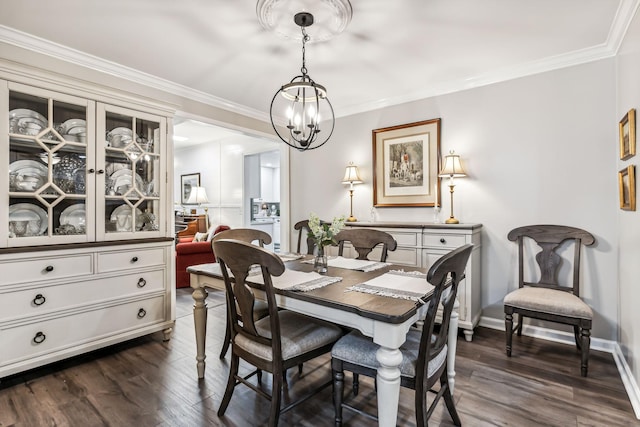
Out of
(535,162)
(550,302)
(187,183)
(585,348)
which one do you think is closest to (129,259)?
(550,302)

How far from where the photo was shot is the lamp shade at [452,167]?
10.2ft

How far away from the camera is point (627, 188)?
211 cm

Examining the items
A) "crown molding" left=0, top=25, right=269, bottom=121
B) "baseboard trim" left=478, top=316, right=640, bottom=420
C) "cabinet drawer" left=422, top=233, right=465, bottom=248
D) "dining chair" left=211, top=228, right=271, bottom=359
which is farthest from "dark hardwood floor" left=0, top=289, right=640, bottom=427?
"crown molding" left=0, top=25, right=269, bottom=121

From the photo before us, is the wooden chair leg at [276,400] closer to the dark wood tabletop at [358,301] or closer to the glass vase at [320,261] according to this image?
the dark wood tabletop at [358,301]

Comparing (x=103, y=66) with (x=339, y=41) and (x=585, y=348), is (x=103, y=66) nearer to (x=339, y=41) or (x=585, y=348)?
(x=339, y=41)

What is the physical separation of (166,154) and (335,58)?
5.80ft

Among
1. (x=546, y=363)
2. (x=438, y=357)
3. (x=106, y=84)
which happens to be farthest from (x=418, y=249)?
(x=106, y=84)

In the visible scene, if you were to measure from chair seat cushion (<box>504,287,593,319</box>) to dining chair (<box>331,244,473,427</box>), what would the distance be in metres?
1.12

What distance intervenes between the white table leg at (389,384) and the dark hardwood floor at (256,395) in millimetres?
561

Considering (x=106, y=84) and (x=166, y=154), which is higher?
(x=106, y=84)

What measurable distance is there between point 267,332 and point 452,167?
2.35 meters

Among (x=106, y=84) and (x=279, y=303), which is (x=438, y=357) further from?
(x=106, y=84)

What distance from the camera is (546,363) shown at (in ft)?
7.89

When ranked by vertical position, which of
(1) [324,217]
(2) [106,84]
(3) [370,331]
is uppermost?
(2) [106,84]
